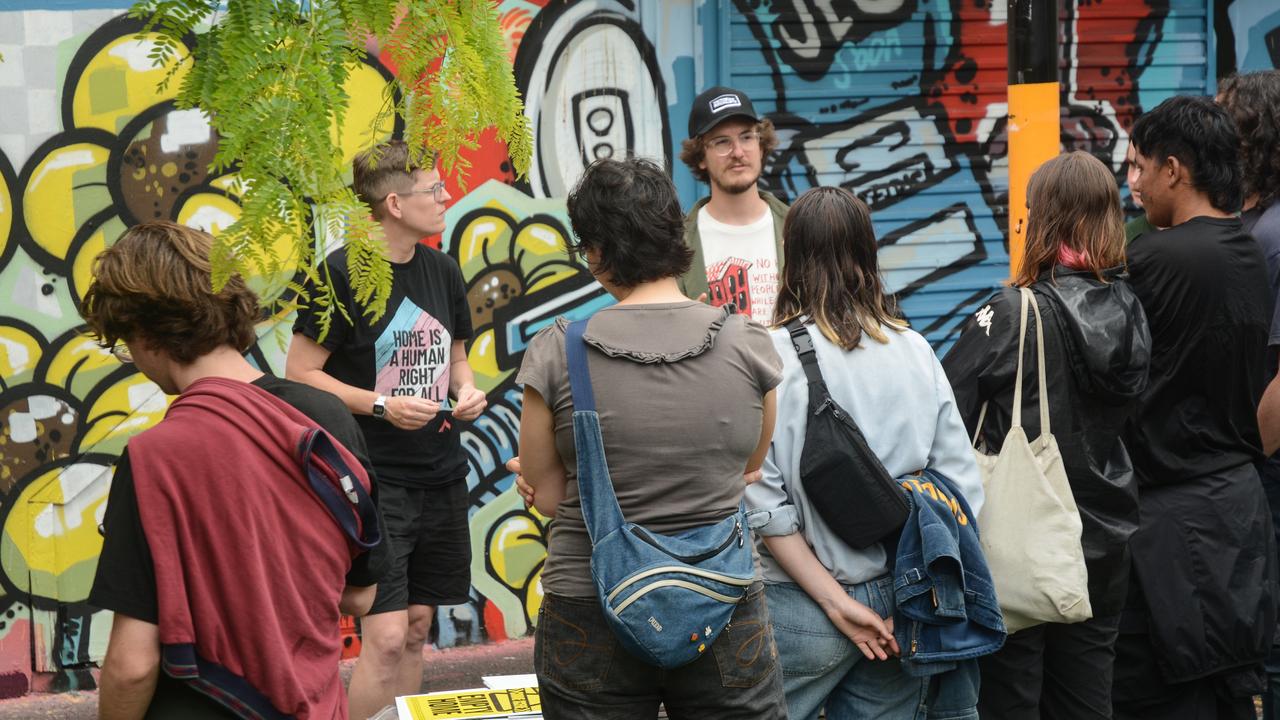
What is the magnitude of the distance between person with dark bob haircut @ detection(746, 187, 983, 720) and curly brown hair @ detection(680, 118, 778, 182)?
1838 mm

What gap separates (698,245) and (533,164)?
1.67 metres

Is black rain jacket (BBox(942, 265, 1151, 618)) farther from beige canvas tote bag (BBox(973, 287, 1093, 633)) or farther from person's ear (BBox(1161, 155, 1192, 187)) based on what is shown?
person's ear (BBox(1161, 155, 1192, 187))

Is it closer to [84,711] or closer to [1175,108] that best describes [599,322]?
[1175,108]

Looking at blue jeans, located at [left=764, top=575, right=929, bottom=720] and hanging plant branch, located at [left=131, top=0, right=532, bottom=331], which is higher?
hanging plant branch, located at [left=131, top=0, right=532, bottom=331]

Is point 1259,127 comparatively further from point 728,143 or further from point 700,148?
point 700,148

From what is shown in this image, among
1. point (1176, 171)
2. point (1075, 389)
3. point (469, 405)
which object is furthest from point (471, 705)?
point (1176, 171)

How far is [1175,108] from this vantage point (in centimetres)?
422

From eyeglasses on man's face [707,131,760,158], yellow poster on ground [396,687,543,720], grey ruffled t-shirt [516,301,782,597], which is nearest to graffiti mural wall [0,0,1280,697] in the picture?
eyeglasses on man's face [707,131,760,158]

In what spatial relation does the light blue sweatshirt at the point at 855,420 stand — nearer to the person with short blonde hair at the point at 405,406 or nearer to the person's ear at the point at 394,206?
the person with short blonde hair at the point at 405,406

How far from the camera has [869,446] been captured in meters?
3.35

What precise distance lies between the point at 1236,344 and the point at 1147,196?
1.84ft

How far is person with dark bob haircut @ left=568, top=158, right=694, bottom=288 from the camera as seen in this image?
3.01 m

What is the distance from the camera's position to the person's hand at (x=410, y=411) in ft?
14.3

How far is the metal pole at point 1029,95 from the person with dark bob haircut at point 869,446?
57.3 inches
